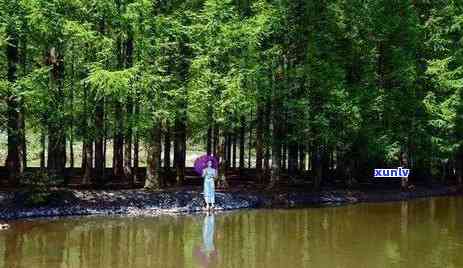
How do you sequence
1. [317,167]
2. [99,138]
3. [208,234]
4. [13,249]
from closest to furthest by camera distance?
[13,249]
[208,234]
[99,138]
[317,167]

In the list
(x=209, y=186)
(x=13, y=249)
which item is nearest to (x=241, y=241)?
(x=13, y=249)

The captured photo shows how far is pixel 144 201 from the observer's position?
25.1m

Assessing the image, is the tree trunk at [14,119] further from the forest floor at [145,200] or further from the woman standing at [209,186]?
the woman standing at [209,186]

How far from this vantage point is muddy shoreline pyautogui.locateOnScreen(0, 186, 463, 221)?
74.7 feet

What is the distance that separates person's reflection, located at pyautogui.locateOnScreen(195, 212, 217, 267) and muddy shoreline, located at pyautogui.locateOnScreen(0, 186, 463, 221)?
4.47 metres

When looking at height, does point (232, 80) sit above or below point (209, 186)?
above

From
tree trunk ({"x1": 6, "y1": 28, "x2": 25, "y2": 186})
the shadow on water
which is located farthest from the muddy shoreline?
the shadow on water

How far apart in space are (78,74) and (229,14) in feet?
24.5

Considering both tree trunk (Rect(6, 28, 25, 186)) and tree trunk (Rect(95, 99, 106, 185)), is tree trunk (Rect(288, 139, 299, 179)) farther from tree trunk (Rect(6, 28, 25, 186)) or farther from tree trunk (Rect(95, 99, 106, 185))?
tree trunk (Rect(6, 28, 25, 186))

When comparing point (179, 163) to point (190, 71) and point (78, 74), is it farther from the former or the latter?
point (78, 74)

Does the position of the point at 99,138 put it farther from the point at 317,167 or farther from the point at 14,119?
the point at 317,167

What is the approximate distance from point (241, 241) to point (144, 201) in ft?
28.1

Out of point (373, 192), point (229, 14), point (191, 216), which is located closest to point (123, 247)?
point (191, 216)

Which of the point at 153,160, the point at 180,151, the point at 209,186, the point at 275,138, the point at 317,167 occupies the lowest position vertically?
the point at 209,186
